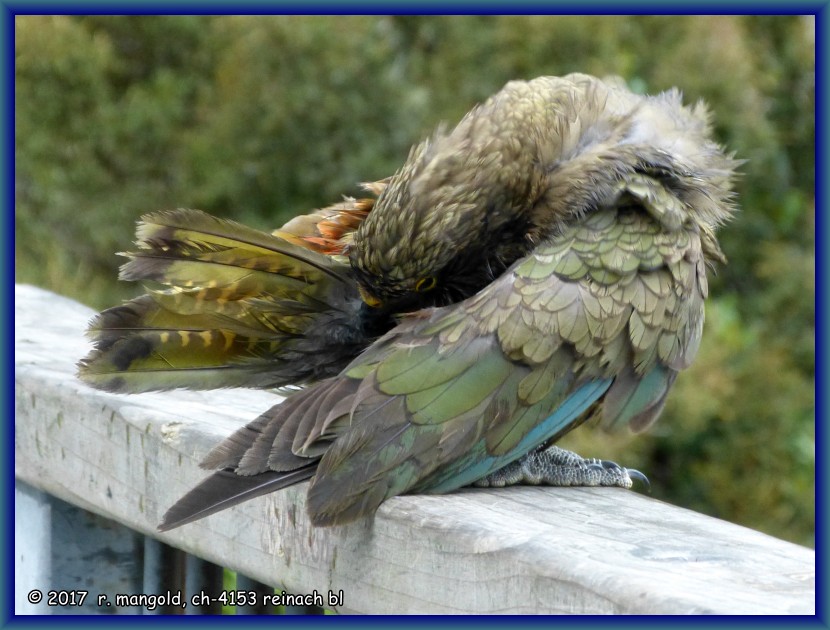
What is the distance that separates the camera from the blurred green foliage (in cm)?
602

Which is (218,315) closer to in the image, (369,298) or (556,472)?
(369,298)

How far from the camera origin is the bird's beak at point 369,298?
8.18 ft

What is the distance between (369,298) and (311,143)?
3.83 meters

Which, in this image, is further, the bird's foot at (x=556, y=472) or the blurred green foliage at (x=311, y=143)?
the blurred green foliage at (x=311, y=143)

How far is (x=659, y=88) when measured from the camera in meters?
7.16

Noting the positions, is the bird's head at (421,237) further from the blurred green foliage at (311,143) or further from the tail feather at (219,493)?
the blurred green foliage at (311,143)

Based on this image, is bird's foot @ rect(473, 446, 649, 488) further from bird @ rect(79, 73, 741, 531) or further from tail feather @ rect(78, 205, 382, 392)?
tail feather @ rect(78, 205, 382, 392)

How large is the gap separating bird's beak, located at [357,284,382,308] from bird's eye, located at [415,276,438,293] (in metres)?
0.09

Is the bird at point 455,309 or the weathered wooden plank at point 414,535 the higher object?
the bird at point 455,309

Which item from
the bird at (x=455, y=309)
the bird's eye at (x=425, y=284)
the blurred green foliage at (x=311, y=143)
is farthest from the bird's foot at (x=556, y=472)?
the blurred green foliage at (x=311, y=143)

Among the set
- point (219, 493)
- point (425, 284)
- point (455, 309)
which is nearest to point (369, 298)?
point (425, 284)

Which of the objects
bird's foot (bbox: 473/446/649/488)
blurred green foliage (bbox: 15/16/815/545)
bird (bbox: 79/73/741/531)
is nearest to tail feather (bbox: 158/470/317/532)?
bird (bbox: 79/73/741/531)

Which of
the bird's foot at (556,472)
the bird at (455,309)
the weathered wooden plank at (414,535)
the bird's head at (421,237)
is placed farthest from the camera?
the bird's head at (421,237)

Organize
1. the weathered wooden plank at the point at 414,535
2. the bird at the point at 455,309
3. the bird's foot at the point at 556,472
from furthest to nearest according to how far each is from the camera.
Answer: the bird's foot at the point at 556,472 < the bird at the point at 455,309 < the weathered wooden plank at the point at 414,535
